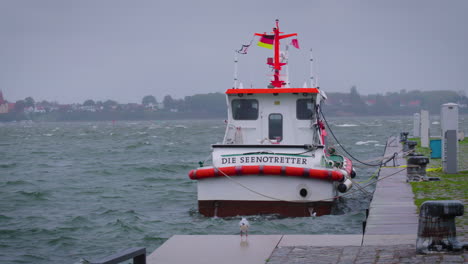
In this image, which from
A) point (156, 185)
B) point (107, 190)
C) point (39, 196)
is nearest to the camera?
point (39, 196)

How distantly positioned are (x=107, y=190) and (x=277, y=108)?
790cm

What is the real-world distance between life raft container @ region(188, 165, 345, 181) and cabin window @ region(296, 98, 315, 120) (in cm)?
303

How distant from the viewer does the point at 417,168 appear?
16703 millimetres

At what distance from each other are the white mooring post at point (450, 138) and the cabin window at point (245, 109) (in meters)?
5.19

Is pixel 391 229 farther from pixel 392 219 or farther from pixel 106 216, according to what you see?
pixel 106 216

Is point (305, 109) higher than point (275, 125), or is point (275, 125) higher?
point (305, 109)

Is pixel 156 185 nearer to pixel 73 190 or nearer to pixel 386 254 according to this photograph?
pixel 73 190

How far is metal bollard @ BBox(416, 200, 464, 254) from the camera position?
25.4 feet

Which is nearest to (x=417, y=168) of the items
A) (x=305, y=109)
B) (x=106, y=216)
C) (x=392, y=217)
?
(x=305, y=109)

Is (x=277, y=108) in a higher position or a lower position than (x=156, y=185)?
higher

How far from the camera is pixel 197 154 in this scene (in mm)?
40406

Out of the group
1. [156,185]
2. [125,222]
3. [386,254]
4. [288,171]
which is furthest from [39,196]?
[386,254]

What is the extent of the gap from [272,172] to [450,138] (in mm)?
6120

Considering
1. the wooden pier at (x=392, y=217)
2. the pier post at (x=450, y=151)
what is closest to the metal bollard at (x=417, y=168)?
the wooden pier at (x=392, y=217)
